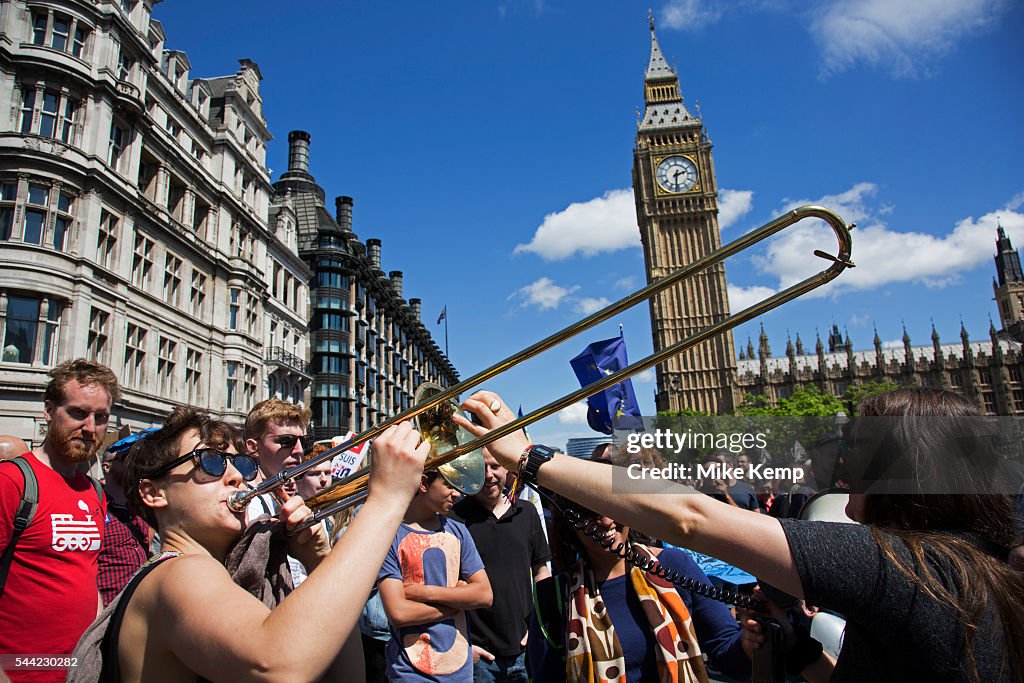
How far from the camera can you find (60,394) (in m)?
3.78

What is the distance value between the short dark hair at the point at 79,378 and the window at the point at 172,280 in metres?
24.4

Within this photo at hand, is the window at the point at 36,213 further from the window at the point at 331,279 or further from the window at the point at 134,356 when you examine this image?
the window at the point at 331,279

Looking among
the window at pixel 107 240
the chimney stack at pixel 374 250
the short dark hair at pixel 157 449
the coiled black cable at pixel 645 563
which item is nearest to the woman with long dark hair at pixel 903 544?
the coiled black cable at pixel 645 563

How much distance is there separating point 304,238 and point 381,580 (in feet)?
138

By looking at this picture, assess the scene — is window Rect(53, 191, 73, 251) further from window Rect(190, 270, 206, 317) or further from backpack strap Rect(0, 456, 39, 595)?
backpack strap Rect(0, 456, 39, 595)

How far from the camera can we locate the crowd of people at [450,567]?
1.57 metres

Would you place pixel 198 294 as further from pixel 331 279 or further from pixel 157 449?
pixel 157 449

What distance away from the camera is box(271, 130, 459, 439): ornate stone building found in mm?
40719

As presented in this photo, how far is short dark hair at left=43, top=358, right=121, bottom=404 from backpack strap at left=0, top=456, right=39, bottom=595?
50cm

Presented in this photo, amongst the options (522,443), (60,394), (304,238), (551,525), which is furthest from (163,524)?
(304,238)

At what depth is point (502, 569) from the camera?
4.72 m

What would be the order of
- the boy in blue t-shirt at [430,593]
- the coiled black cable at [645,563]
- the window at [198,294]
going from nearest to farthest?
1. the coiled black cable at [645,563]
2. the boy in blue t-shirt at [430,593]
3. the window at [198,294]

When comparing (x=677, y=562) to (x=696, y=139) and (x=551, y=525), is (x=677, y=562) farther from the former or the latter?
(x=696, y=139)

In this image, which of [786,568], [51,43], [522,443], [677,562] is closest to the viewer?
[786,568]
